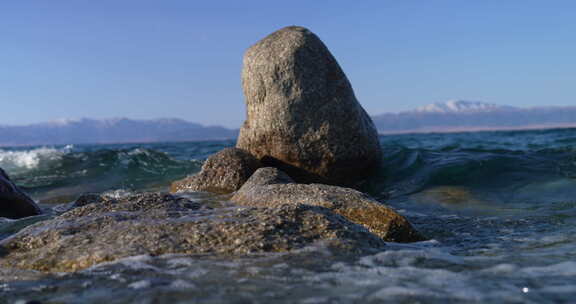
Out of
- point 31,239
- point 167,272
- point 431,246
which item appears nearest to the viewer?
point 167,272

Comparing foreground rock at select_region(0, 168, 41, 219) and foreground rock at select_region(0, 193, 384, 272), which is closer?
foreground rock at select_region(0, 193, 384, 272)

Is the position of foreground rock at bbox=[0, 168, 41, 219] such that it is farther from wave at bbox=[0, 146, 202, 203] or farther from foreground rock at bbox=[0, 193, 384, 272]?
wave at bbox=[0, 146, 202, 203]

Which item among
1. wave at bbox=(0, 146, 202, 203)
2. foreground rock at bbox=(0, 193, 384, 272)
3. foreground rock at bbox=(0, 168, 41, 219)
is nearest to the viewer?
foreground rock at bbox=(0, 193, 384, 272)

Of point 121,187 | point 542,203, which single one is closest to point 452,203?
point 542,203

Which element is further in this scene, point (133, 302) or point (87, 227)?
point (87, 227)

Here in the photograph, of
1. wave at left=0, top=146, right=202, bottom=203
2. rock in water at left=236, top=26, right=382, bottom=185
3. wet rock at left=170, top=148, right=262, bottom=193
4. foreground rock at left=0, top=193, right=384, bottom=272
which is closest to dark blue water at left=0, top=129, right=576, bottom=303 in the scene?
foreground rock at left=0, top=193, right=384, bottom=272

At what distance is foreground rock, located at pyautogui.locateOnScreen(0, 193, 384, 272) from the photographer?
3.17 m

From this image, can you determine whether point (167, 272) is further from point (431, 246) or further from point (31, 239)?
point (431, 246)

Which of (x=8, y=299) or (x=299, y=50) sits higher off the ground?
(x=299, y=50)

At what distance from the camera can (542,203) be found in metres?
6.64

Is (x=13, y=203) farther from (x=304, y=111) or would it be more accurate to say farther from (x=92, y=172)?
(x=92, y=172)

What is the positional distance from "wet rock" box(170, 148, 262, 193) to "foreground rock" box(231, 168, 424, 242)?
208 centimetres

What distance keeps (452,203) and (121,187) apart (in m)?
7.57

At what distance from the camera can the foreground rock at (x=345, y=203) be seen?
14.1ft
